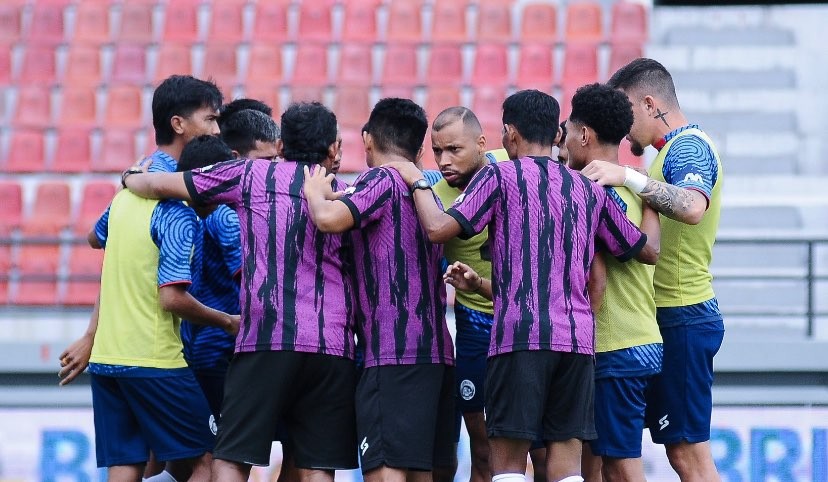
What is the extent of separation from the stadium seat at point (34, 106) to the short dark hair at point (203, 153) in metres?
7.18

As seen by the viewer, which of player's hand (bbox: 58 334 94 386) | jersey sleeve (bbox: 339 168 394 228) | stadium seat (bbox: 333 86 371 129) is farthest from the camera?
stadium seat (bbox: 333 86 371 129)

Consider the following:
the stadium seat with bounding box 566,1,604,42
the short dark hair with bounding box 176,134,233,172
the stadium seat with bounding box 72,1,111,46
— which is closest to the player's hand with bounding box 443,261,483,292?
the short dark hair with bounding box 176,134,233,172

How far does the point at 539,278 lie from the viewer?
4320 millimetres

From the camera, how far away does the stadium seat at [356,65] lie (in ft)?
38.4

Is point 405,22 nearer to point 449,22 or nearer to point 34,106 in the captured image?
point 449,22

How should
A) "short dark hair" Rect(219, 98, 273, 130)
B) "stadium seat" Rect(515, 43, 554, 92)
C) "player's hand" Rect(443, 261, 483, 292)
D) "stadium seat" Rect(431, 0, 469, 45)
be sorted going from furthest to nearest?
"stadium seat" Rect(431, 0, 469, 45), "stadium seat" Rect(515, 43, 554, 92), "short dark hair" Rect(219, 98, 273, 130), "player's hand" Rect(443, 261, 483, 292)

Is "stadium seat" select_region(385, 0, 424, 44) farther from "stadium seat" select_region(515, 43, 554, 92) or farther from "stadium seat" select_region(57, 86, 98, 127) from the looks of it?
"stadium seat" select_region(57, 86, 98, 127)

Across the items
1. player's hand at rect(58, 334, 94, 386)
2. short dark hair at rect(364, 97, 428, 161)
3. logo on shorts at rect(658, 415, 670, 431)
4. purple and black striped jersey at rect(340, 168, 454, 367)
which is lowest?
logo on shorts at rect(658, 415, 670, 431)

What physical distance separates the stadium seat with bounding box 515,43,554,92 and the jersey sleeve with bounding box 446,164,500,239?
7190mm

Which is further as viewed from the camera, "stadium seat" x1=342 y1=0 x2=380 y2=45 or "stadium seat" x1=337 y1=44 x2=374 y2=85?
"stadium seat" x1=342 y1=0 x2=380 y2=45

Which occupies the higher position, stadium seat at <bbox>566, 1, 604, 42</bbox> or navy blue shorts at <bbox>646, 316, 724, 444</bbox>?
stadium seat at <bbox>566, 1, 604, 42</bbox>

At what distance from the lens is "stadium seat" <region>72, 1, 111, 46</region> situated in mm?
12445

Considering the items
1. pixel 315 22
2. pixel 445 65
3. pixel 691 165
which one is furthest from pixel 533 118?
pixel 315 22

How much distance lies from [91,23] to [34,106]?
1.30 meters
